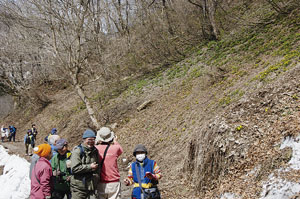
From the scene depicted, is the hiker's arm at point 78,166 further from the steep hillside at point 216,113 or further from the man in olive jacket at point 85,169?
the steep hillside at point 216,113

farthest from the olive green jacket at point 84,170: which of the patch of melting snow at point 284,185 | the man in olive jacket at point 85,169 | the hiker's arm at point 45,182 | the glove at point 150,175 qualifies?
the patch of melting snow at point 284,185

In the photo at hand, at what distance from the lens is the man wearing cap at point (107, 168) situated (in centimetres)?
408

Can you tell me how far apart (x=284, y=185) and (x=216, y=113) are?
574 cm

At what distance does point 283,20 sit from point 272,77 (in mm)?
8195

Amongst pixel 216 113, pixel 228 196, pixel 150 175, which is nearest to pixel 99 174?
pixel 150 175

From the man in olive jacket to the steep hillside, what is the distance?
2.58 m

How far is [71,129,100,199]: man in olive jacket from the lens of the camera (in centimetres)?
371

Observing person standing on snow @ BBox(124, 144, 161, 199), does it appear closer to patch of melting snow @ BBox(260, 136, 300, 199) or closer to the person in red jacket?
the person in red jacket

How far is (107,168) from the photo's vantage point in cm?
408

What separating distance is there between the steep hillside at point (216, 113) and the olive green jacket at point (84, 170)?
2.58 metres

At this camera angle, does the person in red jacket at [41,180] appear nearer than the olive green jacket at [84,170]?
No

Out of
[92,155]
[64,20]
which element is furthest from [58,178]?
[64,20]

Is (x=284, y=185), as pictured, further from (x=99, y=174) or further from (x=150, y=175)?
(x=99, y=174)

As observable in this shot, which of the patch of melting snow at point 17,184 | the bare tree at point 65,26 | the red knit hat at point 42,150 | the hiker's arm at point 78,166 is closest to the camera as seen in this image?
the hiker's arm at point 78,166
